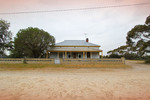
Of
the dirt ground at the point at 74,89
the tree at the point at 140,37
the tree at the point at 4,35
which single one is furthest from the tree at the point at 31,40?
the tree at the point at 140,37

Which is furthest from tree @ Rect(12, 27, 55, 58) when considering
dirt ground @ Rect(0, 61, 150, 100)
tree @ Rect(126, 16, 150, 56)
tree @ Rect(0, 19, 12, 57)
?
tree @ Rect(126, 16, 150, 56)

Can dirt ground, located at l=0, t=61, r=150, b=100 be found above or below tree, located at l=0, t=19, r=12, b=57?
below

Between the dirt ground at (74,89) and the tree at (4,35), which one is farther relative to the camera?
the tree at (4,35)

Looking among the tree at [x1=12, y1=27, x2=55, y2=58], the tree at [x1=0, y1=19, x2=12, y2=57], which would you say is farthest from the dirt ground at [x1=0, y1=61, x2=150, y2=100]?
the tree at [x1=0, y1=19, x2=12, y2=57]

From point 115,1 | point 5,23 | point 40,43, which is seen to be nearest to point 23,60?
point 40,43

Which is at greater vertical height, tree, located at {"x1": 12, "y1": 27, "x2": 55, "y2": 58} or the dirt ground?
tree, located at {"x1": 12, "y1": 27, "x2": 55, "y2": 58}

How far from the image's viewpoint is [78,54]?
1934 cm

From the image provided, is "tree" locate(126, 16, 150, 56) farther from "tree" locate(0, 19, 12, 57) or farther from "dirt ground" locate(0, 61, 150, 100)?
"tree" locate(0, 19, 12, 57)

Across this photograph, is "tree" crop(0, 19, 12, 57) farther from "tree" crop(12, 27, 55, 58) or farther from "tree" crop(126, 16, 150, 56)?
"tree" crop(126, 16, 150, 56)

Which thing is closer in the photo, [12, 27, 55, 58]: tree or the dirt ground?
the dirt ground

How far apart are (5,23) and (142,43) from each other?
2933 cm

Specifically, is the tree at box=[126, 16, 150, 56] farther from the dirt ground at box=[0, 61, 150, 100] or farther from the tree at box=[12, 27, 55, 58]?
the tree at box=[12, 27, 55, 58]

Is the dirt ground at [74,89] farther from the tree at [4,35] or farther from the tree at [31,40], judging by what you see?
the tree at [4,35]

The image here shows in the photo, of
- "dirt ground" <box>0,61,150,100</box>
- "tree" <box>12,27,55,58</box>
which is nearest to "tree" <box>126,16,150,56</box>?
"dirt ground" <box>0,61,150,100</box>
